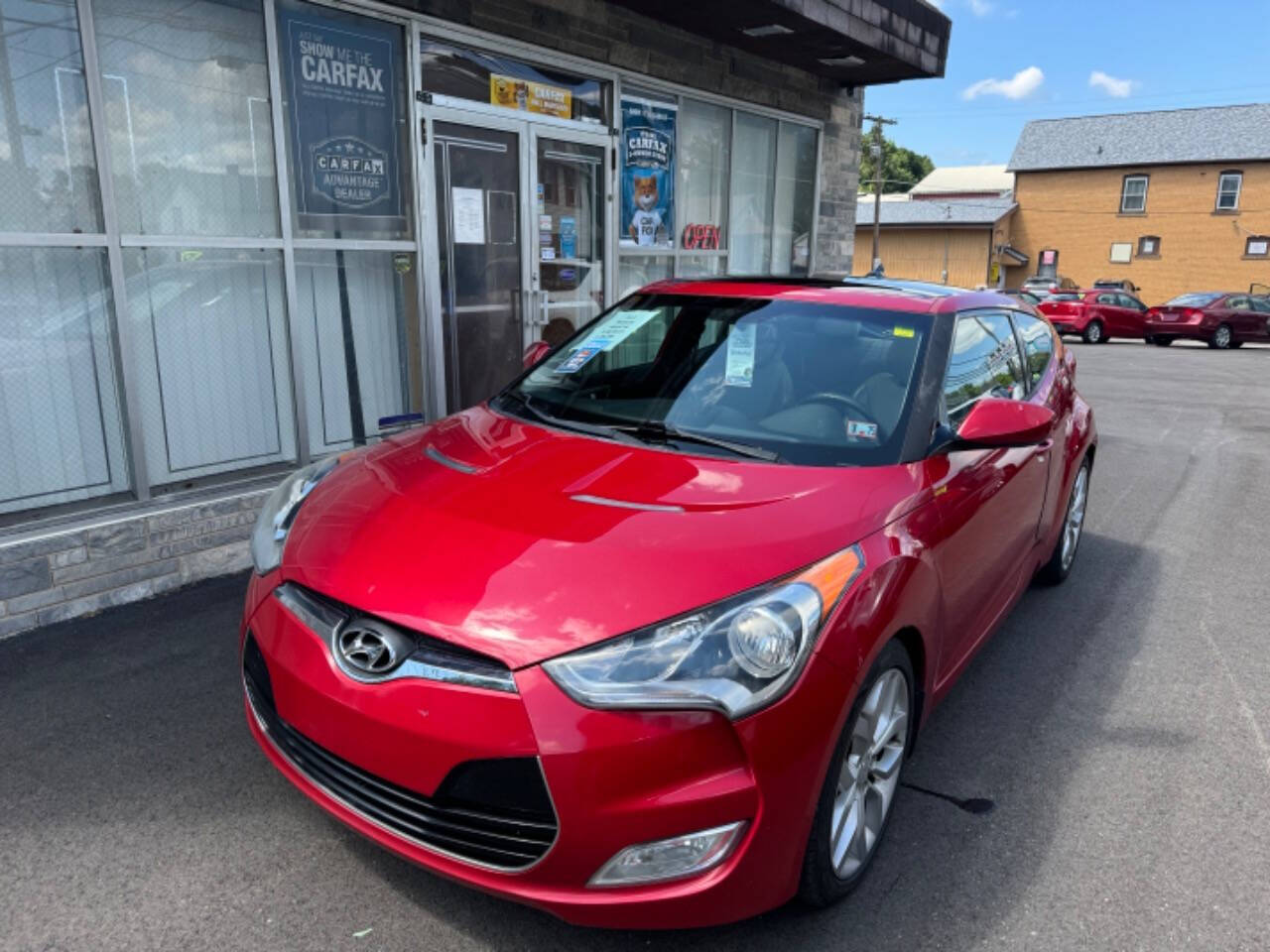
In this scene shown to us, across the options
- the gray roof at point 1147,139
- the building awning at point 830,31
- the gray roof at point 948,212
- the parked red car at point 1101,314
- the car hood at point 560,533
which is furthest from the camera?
the gray roof at point 948,212

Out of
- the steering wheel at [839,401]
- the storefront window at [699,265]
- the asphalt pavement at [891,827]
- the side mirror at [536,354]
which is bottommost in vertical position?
the asphalt pavement at [891,827]

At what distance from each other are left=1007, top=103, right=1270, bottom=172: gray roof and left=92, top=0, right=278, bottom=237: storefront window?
40.7 meters

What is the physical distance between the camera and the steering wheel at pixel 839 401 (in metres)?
2.94

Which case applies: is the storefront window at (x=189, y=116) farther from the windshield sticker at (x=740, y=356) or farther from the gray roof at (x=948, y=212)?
the gray roof at (x=948, y=212)

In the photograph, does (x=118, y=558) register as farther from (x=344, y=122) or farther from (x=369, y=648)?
(x=369, y=648)

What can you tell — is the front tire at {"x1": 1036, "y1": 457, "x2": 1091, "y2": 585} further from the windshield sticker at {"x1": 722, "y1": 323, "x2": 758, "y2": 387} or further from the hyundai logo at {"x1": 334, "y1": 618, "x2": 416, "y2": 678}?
the hyundai logo at {"x1": 334, "y1": 618, "x2": 416, "y2": 678}

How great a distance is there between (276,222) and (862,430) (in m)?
3.71

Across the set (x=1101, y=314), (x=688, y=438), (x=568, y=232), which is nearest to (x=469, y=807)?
(x=688, y=438)

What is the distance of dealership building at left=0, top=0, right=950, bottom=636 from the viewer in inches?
164

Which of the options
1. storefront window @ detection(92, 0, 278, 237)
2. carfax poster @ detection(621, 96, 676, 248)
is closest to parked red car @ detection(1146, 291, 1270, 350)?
carfax poster @ detection(621, 96, 676, 248)

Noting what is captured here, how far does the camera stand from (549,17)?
6.07m

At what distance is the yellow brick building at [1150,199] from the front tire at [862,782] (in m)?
40.4

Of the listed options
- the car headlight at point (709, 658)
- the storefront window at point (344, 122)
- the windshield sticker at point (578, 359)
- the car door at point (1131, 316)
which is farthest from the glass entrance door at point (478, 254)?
the car door at point (1131, 316)

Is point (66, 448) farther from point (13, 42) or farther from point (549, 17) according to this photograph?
point (549, 17)
